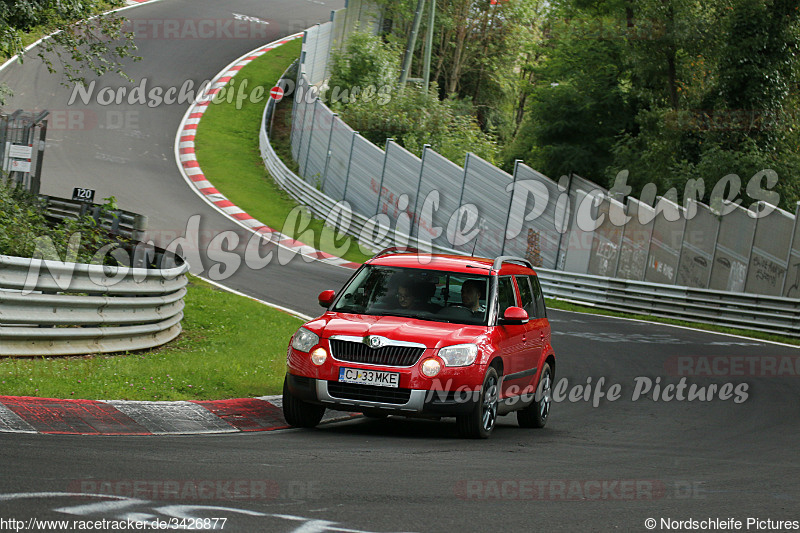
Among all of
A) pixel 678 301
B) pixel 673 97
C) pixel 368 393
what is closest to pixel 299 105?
pixel 673 97

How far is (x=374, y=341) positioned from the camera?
9.17m

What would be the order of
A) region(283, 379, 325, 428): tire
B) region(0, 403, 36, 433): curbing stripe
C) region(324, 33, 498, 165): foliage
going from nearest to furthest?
region(0, 403, 36, 433): curbing stripe → region(283, 379, 325, 428): tire → region(324, 33, 498, 165): foliage

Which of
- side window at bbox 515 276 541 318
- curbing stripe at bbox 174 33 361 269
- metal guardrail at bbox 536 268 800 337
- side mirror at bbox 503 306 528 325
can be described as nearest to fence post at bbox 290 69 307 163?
curbing stripe at bbox 174 33 361 269

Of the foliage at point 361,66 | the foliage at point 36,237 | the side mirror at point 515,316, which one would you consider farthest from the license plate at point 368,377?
the foliage at point 361,66

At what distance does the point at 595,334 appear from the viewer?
67.1 feet

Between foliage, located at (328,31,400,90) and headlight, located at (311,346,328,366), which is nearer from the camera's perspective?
headlight, located at (311,346,328,366)

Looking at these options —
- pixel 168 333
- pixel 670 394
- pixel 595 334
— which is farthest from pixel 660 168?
pixel 168 333

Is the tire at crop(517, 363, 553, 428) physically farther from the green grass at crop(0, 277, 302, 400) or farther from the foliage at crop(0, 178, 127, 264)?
the foliage at crop(0, 178, 127, 264)

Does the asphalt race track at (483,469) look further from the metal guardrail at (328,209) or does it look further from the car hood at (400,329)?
the metal guardrail at (328,209)

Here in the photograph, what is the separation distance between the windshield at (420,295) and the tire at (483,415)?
0.66 meters

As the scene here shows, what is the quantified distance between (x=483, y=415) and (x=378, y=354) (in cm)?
121

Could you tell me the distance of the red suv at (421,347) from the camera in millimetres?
9125

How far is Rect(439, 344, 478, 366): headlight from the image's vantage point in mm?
9188

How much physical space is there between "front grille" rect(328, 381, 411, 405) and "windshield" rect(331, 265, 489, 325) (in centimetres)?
103
